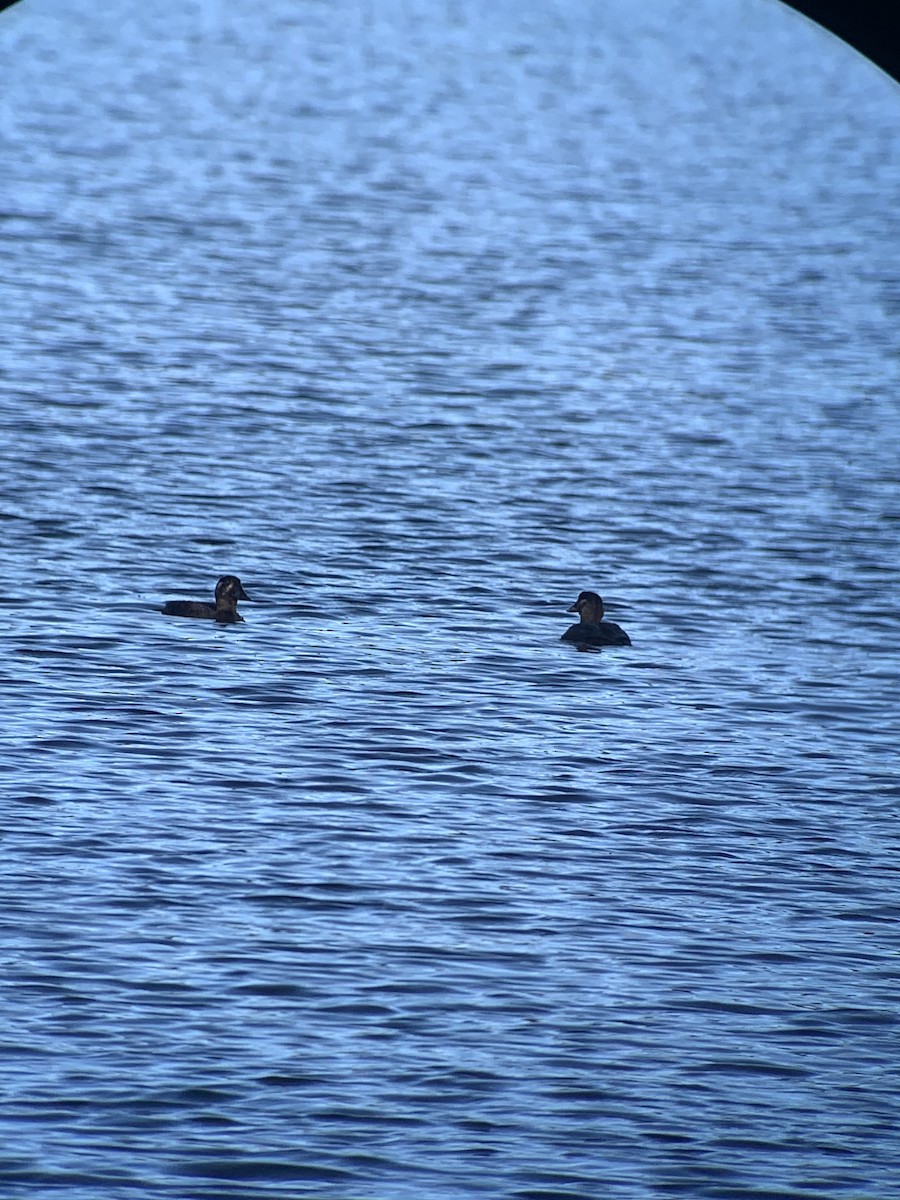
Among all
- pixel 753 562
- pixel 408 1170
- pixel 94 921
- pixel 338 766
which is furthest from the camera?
pixel 753 562

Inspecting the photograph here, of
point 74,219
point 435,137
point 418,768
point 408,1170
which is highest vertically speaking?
point 435,137

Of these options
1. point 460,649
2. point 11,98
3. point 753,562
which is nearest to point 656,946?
point 460,649

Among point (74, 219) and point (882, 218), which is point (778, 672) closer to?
point (74, 219)

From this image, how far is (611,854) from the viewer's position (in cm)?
1681

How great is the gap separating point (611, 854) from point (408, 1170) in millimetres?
5001

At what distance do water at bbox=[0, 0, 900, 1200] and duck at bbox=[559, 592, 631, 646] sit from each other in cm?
17

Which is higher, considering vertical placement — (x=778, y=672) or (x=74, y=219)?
(x=74, y=219)

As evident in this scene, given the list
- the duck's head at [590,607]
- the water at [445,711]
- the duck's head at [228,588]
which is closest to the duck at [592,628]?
the duck's head at [590,607]

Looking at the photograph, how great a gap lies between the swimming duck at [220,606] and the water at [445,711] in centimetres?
28

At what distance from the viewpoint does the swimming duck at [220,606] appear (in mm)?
22109

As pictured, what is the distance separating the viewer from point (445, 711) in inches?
794

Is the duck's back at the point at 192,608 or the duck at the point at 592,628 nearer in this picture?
the duck's back at the point at 192,608

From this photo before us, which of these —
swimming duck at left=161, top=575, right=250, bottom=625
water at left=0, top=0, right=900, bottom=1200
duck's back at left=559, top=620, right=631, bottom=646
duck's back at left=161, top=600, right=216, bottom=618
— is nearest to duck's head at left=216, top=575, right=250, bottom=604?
swimming duck at left=161, top=575, right=250, bottom=625

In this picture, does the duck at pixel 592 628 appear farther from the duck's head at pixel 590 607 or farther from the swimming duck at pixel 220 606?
the swimming duck at pixel 220 606
